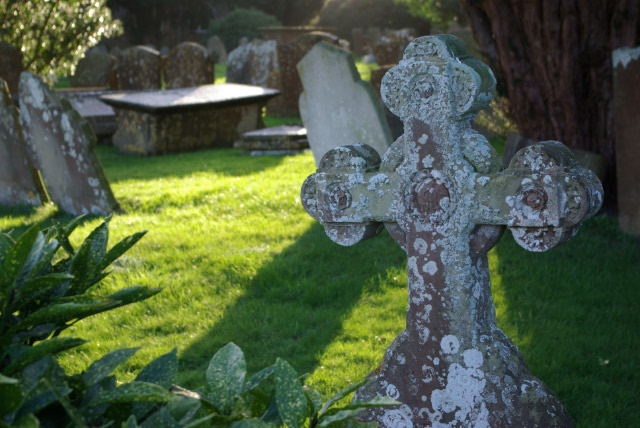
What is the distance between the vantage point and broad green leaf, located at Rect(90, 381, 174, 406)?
1207 mm

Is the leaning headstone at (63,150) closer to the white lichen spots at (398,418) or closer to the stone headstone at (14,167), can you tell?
the stone headstone at (14,167)

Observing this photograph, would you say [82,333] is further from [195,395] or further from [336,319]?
[195,395]

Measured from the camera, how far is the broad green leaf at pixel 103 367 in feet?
4.20

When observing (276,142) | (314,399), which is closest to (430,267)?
(314,399)

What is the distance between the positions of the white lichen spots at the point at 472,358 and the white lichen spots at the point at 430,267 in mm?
332

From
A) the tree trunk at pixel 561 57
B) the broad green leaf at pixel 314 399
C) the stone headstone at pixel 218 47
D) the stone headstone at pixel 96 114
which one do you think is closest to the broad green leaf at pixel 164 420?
the broad green leaf at pixel 314 399

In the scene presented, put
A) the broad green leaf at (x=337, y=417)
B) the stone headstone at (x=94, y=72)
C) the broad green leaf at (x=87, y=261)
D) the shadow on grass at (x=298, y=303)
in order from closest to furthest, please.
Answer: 1. the broad green leaf at (x=337, y=417)
2. the broad green leaf at (x=87, y=261)
3. the shadow on grass at (x=298, y=303)
4. the stone headstone at (x=94, y=72)

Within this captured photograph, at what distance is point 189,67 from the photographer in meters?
14.7

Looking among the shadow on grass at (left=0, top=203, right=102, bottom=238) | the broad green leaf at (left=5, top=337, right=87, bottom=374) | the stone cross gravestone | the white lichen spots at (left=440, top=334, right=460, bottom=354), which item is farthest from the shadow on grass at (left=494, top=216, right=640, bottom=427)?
the shadow on grass at (left=0, top=203, right=102, bottom=238)

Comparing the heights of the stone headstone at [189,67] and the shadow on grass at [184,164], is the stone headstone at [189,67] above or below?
above

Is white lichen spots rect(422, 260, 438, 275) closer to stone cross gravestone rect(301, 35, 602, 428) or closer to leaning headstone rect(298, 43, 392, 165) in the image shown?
stone cross gravestone rect(301, 35, 602, 428)

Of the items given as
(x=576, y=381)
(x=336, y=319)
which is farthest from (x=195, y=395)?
(x=336, y=319)

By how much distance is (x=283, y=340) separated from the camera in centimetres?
418

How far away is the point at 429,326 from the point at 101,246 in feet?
5.23
